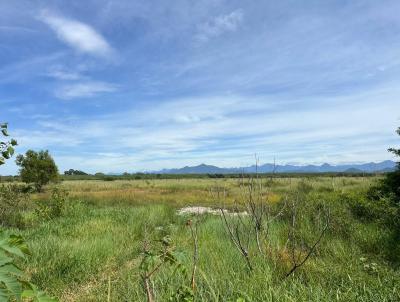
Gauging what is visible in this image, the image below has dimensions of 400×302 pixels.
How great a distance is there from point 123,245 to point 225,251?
3.04 meters

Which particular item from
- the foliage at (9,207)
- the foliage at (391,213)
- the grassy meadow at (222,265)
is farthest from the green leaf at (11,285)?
the foliage at (9,207)

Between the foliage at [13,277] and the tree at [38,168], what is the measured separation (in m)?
37.2

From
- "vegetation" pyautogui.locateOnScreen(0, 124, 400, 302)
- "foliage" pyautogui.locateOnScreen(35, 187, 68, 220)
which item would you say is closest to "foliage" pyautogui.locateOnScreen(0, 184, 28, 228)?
"vegetation" pyautogui.locateOnScreen(0, 124, 400, 302)

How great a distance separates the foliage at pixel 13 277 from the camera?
2023mm

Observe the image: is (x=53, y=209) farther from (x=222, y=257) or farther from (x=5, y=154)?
(x=5, y=154)

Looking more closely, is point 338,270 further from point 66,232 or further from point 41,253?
point 66,232

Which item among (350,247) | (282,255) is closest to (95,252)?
(282,255)

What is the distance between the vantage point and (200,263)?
6.34m

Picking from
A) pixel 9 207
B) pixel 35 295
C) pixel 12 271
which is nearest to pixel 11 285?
pixel 12 271

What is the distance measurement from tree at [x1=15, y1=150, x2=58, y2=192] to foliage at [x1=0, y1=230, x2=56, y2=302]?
37183mm

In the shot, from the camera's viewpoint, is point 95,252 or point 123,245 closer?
point 95,252

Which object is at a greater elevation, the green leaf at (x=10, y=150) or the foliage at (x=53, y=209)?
the green leaf at (x=10, y=150)

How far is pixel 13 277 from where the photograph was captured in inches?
84.2

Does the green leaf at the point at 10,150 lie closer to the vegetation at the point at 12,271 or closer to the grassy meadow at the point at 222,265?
the vegetation at the point at 12,271
